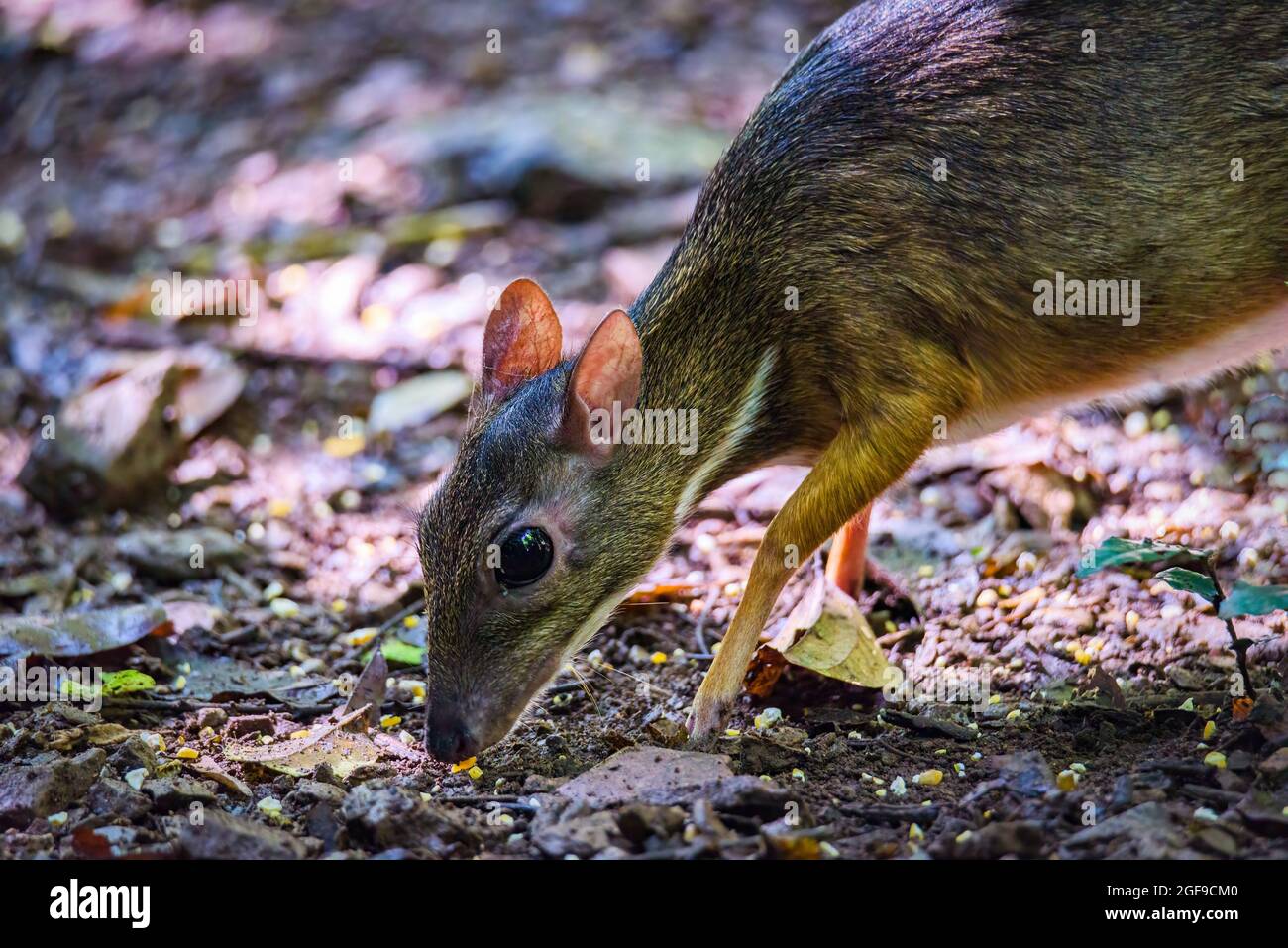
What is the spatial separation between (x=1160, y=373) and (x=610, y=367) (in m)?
2.21

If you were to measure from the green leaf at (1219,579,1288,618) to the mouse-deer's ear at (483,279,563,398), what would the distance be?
2.63m

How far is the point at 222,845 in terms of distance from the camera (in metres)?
4.04

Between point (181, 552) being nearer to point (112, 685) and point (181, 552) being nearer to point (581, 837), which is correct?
point (112, 685)

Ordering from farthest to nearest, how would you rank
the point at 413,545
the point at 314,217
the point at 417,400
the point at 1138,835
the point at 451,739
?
1. the point at 314,217
2. the point at 417,400
3. the point at 413,545
4. the point at 451,739
5. the point at 1138,835

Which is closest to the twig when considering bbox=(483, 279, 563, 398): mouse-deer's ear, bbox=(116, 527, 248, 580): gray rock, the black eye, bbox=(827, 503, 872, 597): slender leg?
bbox=(827, 503, 872, 597): slender leg

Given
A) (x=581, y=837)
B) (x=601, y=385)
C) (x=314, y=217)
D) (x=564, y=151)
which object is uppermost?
(x=564, y=151)

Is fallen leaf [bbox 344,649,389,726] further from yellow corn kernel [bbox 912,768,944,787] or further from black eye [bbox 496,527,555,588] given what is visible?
yellow corn kernel [bbox 912,768,944,787]

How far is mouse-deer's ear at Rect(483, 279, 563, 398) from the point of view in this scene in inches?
218

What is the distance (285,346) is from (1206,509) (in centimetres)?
572

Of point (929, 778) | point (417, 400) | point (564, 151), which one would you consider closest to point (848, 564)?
point (929, 778)

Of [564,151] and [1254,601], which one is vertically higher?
[564,151]

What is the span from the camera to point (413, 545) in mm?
6605

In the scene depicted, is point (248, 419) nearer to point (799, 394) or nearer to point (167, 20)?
point (799, 394)

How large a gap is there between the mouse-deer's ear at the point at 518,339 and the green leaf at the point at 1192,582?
2.43 m
